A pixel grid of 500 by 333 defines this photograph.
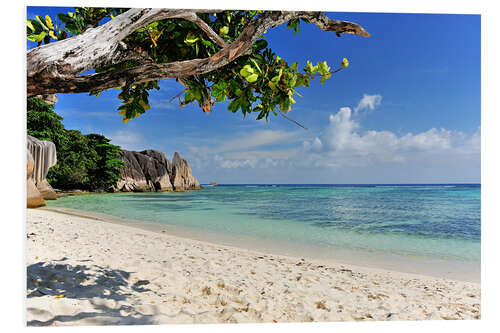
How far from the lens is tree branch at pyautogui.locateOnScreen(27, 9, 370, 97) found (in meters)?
1.06

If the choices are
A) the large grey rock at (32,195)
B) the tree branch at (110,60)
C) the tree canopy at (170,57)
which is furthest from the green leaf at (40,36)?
the large grey rock at (32,195)

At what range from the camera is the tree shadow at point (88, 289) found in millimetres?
1552

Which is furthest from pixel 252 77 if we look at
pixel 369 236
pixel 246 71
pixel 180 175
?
pixel 180 175

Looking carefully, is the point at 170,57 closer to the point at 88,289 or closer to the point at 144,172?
the point at 88,289

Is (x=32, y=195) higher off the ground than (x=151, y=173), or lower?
lower

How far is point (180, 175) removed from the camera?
21.5 metres

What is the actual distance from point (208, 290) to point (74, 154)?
13.1 m

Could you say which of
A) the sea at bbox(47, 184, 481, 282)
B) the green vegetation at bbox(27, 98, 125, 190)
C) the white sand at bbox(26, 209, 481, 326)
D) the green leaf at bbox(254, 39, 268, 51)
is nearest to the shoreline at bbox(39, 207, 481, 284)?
the sea at bbox(47, 184, 481, 282)

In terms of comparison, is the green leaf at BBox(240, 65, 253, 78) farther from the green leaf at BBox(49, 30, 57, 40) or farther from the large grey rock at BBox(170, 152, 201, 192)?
the large grey rock at BBox(170, 152, 201, 192)

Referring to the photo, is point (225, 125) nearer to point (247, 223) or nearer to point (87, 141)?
point (247, 223)

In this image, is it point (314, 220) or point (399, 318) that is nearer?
point (399, 318)

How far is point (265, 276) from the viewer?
2670 millimetres
